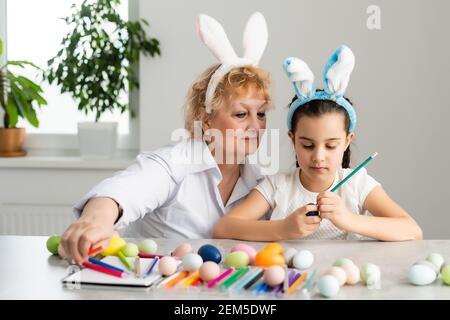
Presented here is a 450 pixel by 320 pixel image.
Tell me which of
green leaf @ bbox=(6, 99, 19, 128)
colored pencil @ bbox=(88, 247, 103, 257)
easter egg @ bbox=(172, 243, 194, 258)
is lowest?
easter egg @ bbox=(172, 243, 194, 258)

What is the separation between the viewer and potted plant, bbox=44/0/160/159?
11.1 feet

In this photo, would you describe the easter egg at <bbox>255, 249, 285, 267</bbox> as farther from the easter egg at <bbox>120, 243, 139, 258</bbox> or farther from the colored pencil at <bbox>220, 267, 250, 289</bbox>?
the easter egg at <bbox>120, 243, 139, 258</bbox>

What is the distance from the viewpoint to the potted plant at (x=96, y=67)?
11.1ft

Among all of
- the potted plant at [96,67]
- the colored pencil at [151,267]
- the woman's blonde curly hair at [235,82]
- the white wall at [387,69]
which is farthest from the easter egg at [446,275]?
the potted plant at [96,67]

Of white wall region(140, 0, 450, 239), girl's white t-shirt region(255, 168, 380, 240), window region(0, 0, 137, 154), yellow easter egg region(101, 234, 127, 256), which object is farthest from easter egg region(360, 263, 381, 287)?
window region(0, 0, 137, 154)

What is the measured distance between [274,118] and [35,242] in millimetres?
1928

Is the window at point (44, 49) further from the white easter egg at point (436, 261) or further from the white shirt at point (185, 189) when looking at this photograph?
the white easter egg at point (436, 261)

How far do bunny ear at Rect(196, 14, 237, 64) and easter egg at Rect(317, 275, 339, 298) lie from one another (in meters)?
0.85

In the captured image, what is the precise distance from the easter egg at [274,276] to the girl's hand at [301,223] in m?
0.34

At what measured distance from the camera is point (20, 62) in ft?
11.3

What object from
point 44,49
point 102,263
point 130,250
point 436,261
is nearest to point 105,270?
point 102,263

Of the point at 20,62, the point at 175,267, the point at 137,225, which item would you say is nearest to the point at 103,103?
the point at 20,62

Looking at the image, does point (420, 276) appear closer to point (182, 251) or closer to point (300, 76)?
point (182, 251)
